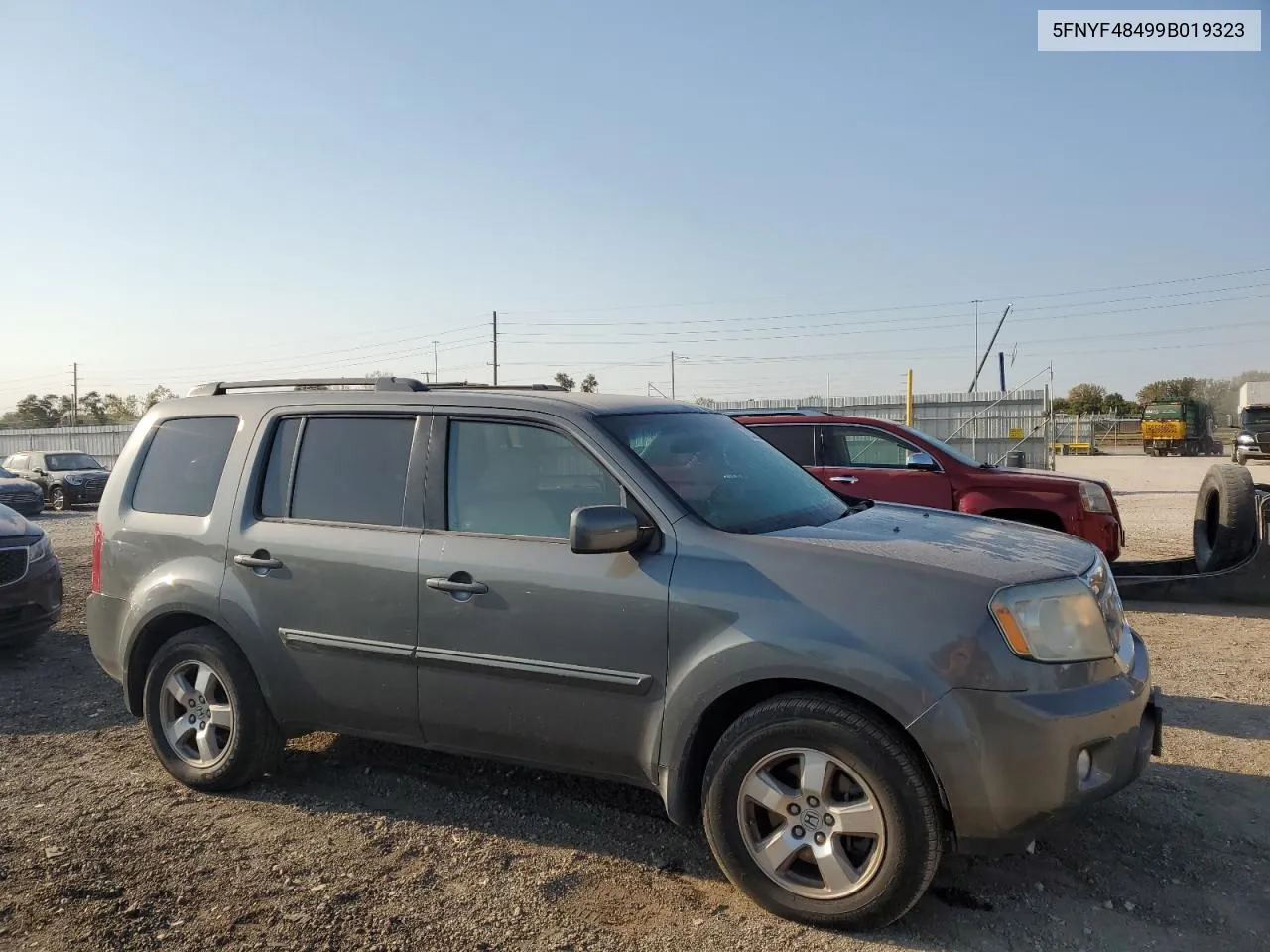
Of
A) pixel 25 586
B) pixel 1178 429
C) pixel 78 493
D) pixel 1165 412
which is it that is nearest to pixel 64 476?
pixel 78 493

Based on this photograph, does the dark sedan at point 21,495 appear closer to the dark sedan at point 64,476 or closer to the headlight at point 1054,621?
the dark sedan at point 64,476

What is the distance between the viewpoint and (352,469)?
425 centimetres

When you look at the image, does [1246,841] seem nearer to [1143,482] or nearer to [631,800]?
[631,800]

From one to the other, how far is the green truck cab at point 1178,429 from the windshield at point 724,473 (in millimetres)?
49296

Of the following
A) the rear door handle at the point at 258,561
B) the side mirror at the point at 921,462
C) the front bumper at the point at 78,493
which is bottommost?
the front bumper at the point at 78,493

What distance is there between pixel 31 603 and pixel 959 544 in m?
6.58

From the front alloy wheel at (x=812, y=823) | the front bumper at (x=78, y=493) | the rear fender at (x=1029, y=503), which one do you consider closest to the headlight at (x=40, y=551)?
the front alloy wheel at (x=812, y=823)

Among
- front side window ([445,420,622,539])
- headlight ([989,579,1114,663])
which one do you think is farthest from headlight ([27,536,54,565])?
headlight ([989,579,1114,663])

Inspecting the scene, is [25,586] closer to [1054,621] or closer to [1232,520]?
[1054,621]

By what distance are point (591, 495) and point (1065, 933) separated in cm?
223

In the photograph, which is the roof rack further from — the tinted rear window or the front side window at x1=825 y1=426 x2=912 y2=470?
the front side window at x1=825 y1=426 x2=912 y2=470

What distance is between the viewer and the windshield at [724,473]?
372cm

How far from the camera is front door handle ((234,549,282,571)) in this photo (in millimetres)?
4227

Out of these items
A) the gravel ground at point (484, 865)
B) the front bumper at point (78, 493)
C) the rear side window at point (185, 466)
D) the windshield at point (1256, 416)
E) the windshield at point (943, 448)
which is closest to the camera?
the gravel ground at point (484, 865)
